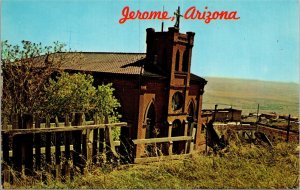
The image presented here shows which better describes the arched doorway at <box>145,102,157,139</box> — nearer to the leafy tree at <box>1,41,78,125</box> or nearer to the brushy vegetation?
the leafy tree at <box>1,41,78,125</box>

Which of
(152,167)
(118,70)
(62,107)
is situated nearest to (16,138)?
(152,167)

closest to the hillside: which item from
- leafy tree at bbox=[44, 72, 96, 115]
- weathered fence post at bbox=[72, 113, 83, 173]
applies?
leafy tree at bbox=[44, 72, 96, 115]

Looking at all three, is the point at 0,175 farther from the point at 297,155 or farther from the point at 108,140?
the point at 297,155

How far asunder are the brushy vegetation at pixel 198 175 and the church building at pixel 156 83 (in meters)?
12.6

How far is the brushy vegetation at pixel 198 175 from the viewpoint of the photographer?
7.48m

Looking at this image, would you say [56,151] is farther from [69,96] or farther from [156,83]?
[156,83]

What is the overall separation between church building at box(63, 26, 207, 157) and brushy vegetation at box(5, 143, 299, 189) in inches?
497

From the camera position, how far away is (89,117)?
1773cm

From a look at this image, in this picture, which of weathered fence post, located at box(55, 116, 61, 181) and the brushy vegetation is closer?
the brushy vegetation

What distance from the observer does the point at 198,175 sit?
315 inches

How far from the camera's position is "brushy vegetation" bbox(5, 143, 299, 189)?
748 centimetres

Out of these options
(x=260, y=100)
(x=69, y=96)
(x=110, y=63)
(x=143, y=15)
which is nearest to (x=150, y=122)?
(x=110, y=63)

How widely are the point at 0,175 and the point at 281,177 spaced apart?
6.79 meters

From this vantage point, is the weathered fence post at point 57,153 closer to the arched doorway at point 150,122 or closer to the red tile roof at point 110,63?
the red tile roof at point 110,63
